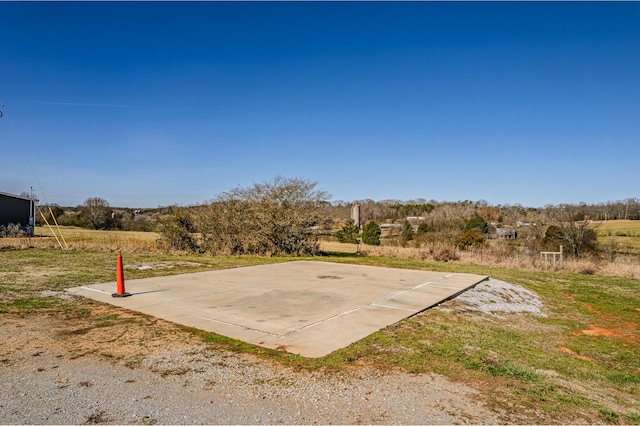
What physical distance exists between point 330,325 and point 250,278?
474 centimetres

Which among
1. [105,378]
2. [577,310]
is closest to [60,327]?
[105,378]

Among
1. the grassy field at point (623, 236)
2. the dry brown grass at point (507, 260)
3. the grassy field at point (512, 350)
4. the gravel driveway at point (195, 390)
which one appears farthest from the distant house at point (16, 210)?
the grassy field at point (623, 236)

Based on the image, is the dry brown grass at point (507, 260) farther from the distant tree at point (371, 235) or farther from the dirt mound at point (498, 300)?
the distant tree at point (371, 235)

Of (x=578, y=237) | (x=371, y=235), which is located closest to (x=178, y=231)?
(x=371, y=235)

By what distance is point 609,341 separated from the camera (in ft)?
20.7

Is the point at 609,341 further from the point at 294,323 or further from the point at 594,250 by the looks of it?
the point at 594,250

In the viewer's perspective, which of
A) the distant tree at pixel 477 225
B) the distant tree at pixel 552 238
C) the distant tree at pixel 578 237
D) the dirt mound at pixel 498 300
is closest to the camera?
the dirt mound at pixel 498 300

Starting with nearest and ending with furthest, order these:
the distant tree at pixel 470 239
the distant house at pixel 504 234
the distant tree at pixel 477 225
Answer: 1. the distant tree at pixel 470 239
2. the distant house at pixel 504 234
3. the distant tree at pixel 477 225

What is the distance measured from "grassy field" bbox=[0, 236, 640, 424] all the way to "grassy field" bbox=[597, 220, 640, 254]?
16682mm

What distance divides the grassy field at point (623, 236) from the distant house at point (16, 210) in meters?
36.8

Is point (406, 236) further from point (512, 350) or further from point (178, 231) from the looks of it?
point (512, 350)

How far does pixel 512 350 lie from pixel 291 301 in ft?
12.4

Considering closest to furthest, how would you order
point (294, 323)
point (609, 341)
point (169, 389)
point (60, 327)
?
point (169, 389) → point (60, 327) → point (294, 323) → point (609, 341)

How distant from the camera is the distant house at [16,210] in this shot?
2751cm
